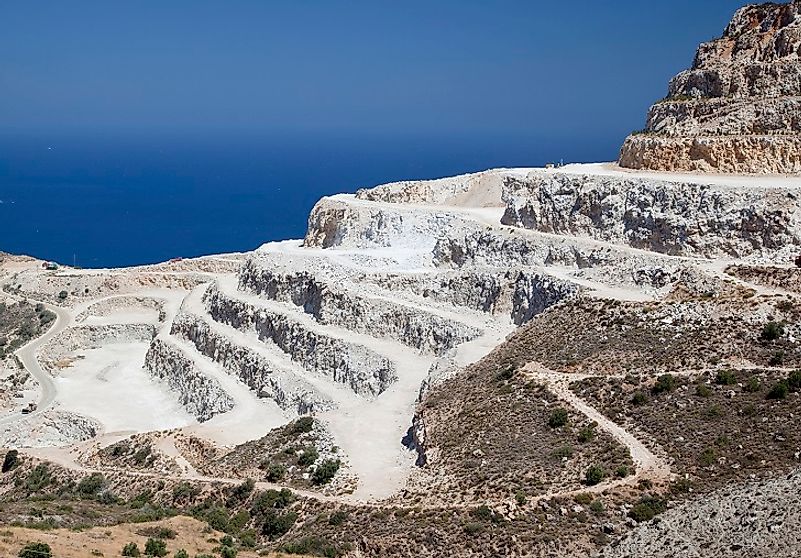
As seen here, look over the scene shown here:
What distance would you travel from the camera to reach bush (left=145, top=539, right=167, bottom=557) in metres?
22.4

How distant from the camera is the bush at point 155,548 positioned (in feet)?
73.4

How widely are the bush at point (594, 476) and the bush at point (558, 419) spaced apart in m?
3.59

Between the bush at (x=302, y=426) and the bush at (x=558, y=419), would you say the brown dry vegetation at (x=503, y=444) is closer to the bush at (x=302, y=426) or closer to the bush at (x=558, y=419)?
the bush at (x=558, y=419)

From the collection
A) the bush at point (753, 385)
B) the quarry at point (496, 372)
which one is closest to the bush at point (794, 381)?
the quarry at point (496, 372)

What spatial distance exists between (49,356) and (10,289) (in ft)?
68.5

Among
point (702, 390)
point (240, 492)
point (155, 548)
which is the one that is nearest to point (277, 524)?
point (240, 492)

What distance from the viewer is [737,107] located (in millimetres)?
45719

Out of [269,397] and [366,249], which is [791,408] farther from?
[366,249]

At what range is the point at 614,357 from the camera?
32.3m

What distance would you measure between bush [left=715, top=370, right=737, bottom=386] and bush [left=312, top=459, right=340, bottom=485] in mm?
12527

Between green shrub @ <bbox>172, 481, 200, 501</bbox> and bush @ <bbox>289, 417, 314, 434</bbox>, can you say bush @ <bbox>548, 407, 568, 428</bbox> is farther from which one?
green shrub @ <bbox>172, 481, 200, 501</bbox>

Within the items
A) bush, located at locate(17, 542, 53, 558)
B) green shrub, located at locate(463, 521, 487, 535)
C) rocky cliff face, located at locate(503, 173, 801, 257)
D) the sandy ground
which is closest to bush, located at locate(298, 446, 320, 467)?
green shrub, located at locate(463, 521, 487, 535)

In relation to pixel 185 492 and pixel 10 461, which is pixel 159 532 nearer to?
pixel 185 492

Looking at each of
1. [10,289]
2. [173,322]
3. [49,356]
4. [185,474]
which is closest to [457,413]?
[185,474]
